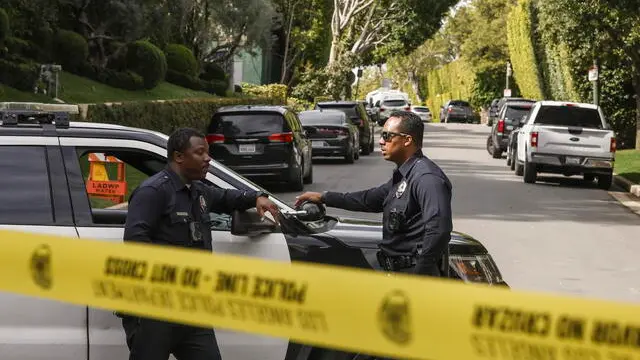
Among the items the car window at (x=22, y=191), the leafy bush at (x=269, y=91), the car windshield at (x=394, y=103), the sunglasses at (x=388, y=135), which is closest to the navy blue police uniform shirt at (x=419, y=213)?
the sunglasses at (x=388, y=135)

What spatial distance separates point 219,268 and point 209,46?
160 ft

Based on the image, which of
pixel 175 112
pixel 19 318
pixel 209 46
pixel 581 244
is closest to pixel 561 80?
pixel 209 46

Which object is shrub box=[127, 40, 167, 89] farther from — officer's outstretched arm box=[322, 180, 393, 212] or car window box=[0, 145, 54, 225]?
car window box=[0, 145, 54, 225]

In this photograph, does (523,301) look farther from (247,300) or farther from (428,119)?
(428,119)

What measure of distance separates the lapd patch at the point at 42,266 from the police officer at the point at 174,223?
1370 millimetres

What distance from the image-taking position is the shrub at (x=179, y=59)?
4309 cm

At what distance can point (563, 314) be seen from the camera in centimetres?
264

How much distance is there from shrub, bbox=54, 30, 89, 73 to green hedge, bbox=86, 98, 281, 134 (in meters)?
3.74

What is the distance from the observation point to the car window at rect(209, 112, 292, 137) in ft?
66.7

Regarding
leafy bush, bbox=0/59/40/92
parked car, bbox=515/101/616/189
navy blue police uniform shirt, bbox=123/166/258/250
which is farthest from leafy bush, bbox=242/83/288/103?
navy blue police uniform shirt, bbox=123/166/258/250

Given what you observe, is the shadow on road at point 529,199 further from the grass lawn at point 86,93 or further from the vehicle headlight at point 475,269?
the vehicle headlight at point 475,269

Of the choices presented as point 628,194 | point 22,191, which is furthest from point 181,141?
point 628,194

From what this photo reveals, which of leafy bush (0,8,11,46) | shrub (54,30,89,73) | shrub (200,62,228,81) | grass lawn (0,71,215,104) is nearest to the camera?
leafy bush (0,8,11,46)

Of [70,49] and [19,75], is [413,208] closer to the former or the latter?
[19,75]
